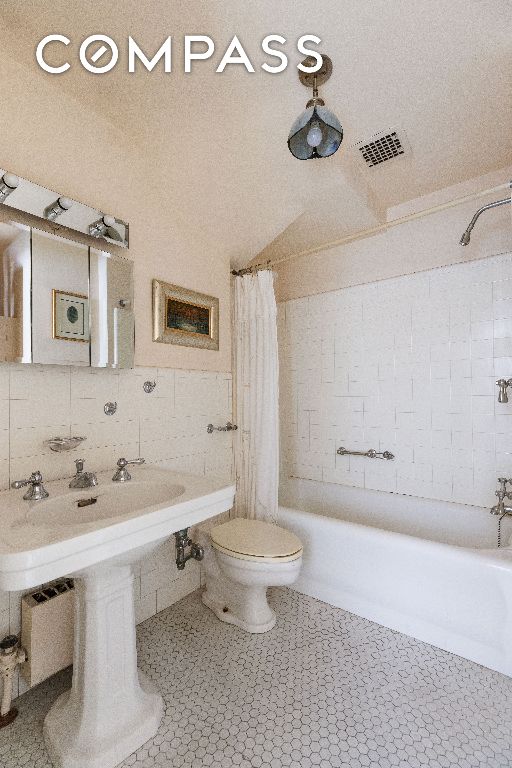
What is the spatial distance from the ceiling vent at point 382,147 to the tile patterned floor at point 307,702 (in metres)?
2.32

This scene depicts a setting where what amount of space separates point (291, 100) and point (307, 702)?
91.3 inches

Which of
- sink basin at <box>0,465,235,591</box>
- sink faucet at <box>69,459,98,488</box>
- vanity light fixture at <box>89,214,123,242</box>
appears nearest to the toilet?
sink basin at <box>0,465,235,591</box>

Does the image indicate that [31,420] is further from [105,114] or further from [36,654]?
[105,114]

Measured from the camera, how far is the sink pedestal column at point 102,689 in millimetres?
1061

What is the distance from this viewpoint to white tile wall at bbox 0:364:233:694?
1.27 m

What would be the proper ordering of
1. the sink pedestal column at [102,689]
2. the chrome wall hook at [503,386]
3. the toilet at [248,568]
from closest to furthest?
the sink pedestal column at [102,689]
the toilet at [248,568]
the chrome wall hook at [503,386]

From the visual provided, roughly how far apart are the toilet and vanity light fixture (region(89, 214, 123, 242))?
143 centimetres

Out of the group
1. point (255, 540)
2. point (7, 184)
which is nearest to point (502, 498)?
point (255, 540)

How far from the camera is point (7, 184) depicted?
1158 millimetres

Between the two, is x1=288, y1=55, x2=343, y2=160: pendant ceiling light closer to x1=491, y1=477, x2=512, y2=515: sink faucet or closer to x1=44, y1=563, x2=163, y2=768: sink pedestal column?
x1=44, y1=563, x2=163, y2=768: sink pedestal column

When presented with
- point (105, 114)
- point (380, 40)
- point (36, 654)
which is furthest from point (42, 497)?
point (380, 40)

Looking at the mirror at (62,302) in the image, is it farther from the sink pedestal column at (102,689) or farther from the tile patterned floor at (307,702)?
the tile patterned floor at (307,702)

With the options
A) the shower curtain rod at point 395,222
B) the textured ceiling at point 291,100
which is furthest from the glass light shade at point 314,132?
the shower curtain rod at point 395,222

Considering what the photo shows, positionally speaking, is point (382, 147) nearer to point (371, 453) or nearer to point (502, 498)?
point (371, 453)
